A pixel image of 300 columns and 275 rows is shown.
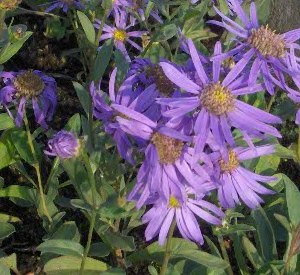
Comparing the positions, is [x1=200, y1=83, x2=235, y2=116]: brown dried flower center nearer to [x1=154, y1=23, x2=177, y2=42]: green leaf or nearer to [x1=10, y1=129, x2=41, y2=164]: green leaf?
[x1=154, y1=23, x2=177, y2=42]: green leaf

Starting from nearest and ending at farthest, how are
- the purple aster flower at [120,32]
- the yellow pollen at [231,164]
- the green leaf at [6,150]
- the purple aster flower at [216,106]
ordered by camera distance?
the purple aster flower at [216,106], the yellow pollen at [231,164], the green leaf at [6,150], the purple aster flower at [120,32]

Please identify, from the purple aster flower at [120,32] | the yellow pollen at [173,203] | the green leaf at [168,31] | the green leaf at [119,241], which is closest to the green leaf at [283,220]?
the yellow pollen at [173,203]

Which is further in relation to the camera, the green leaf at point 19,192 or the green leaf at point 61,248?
the green leaf at point 19,192

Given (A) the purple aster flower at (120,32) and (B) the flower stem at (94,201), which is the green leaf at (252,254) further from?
(A) the purple aster flower at (120,32)

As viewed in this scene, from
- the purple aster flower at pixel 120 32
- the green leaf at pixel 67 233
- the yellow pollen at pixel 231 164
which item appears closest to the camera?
the yellow pollen at pixel 231 164

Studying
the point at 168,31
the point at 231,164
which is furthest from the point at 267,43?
the point at 168,31

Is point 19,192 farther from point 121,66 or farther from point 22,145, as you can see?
point 121,66

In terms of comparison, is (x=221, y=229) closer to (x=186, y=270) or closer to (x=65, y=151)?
(x=186, y=270)
